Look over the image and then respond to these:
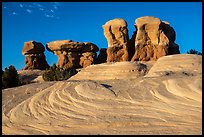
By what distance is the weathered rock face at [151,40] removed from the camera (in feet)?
104

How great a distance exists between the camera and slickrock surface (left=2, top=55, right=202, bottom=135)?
6.71m

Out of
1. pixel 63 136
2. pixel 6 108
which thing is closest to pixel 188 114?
pixel 63 136

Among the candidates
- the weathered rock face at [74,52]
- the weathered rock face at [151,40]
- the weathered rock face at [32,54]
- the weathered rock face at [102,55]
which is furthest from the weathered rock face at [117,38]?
the weathered rock face at [32,54]

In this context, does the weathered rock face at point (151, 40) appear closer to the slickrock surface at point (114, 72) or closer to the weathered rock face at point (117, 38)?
the weathered rock face at point (117, 38)

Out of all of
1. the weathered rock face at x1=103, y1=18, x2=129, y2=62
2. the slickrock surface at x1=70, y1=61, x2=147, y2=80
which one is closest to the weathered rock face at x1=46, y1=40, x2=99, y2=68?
the weathered rock face at x1=103, y1=18, x2=129, y2=62

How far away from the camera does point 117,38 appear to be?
3344cm

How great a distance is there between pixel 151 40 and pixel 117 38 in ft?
10.7

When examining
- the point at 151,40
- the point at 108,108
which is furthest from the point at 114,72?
the point at 151,40

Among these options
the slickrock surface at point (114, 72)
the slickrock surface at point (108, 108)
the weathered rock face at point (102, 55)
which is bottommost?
the slickrock surface at point (108, 108)

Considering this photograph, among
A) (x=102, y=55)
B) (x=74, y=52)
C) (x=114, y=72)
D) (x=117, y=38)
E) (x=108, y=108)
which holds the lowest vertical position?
(x=108, y=108)

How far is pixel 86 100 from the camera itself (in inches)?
329

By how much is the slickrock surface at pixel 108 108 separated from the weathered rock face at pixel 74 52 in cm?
2682

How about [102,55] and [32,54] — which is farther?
[32,54]

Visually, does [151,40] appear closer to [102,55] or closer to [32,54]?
[102,55]
